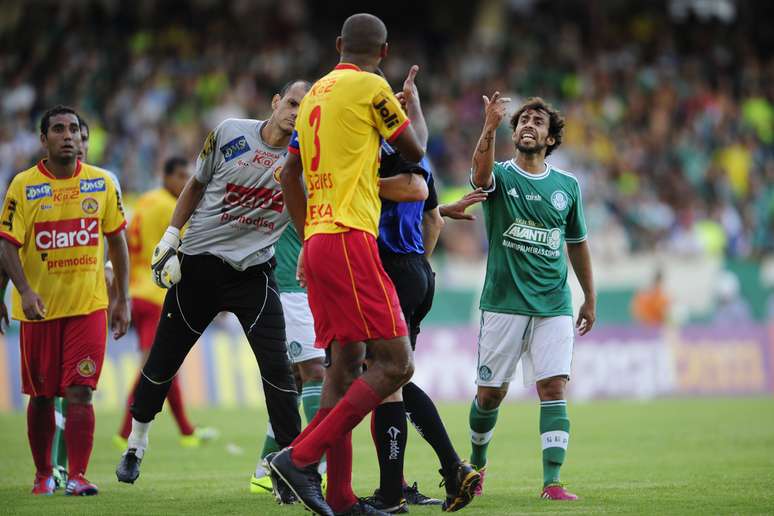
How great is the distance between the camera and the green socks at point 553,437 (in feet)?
28.8

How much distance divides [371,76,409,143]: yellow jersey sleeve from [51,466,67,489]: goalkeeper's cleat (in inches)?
165

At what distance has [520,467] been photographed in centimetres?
1120

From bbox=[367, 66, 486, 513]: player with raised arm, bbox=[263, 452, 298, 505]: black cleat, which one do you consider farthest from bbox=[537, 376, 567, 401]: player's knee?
bbox=[263, 452, 298, 505]: black cleat

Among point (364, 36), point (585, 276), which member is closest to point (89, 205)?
point (364, 36)

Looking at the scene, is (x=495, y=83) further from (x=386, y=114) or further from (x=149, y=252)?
(x=386, y=114)

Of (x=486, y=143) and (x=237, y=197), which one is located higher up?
(x=486, y=143)

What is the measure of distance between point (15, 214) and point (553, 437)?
168 inches

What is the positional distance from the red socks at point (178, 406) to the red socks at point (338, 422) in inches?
242

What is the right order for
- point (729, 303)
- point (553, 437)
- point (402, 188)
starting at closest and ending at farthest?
point (402, 188) < point (553, 437) < point (729, 303)

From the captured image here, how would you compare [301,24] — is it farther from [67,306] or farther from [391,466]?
[391,466]

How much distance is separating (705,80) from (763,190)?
5.05 m

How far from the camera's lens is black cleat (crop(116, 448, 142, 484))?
28.5 ft

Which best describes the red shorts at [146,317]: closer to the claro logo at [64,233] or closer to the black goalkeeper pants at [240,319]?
the claro logo at [64,233]

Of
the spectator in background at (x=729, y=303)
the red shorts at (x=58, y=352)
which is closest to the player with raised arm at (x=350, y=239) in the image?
the red shorts at (x=58, y=352)
